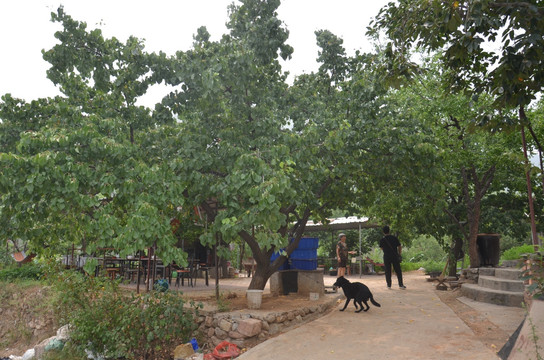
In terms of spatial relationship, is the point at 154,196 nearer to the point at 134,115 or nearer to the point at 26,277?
the point at 134,115

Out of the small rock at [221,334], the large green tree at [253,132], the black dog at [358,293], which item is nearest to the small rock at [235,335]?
the small rock at [221,334]

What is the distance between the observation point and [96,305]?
25.3ft

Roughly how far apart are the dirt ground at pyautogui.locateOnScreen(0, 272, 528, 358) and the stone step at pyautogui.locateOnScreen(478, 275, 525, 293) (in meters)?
0.75

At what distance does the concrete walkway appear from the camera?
5.72 metres

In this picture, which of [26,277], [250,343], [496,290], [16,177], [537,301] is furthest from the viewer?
[26,277]

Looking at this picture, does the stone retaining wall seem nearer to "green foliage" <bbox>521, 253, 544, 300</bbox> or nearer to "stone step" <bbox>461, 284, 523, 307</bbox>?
"stone step" <bbox>461, 284, 523, 307</bbox>

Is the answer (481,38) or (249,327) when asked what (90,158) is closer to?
(249,327)

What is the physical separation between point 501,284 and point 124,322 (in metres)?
7.72

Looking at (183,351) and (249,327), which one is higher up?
(249,327)

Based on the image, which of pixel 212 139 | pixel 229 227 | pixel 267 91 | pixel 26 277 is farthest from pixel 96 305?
pixel 26 277

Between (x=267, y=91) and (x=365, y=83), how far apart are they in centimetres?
202

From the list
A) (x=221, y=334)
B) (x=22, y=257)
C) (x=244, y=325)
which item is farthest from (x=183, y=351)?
(x=22, y=257)

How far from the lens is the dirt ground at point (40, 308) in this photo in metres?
8.41

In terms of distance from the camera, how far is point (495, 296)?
859 centimetres
